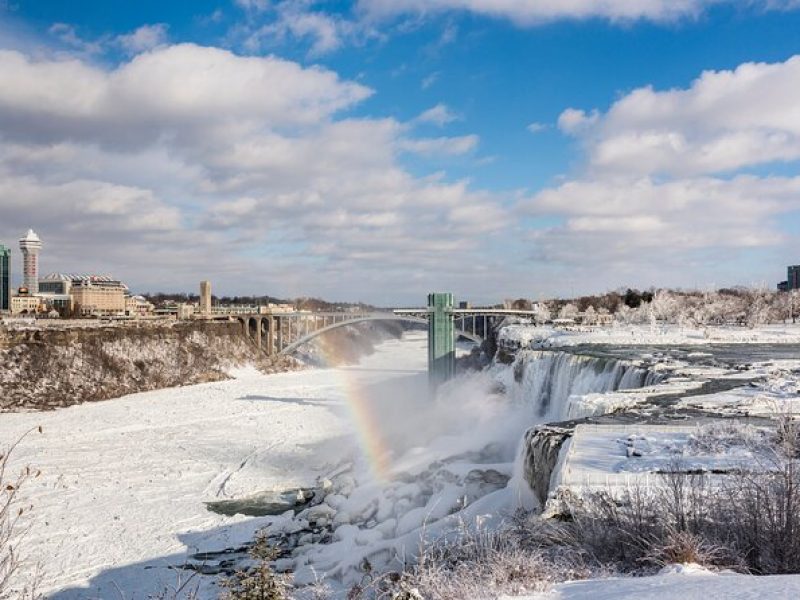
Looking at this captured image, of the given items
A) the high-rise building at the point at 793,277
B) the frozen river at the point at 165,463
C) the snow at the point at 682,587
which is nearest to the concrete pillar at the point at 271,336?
the frozen river at the point at 165,463

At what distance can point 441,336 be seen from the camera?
43312 mm

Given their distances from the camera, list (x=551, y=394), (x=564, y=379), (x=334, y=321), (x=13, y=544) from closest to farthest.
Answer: (x=13, y=544) < (x=564, y=379) < (x=551, y=394) < (x=334, y=321)

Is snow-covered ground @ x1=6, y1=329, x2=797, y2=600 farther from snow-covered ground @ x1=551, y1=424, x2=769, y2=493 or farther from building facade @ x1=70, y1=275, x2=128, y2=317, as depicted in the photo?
building facade @ x1=70, y1=275, x2=128, y2=317

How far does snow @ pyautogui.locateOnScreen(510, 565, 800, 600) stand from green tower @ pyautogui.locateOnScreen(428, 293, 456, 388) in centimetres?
3753

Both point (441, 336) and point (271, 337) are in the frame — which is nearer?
point (441, 336)

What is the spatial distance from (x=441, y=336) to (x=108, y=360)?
23.0 meters

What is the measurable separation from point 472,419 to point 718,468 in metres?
20.0

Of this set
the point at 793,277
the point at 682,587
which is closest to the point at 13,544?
the point at 682,587

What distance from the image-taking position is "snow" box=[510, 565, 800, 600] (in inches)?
156

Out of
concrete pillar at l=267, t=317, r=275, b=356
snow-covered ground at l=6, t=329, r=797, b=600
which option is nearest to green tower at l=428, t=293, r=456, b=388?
snow-covered ground at l=6, t=329, r=797, b=600

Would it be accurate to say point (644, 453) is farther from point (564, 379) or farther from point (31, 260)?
point (31, 260)

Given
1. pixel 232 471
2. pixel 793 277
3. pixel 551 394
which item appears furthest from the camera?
pixel 793 277

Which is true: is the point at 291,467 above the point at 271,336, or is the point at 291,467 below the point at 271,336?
below

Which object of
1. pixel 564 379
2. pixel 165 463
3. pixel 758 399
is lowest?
pixel 165 463
